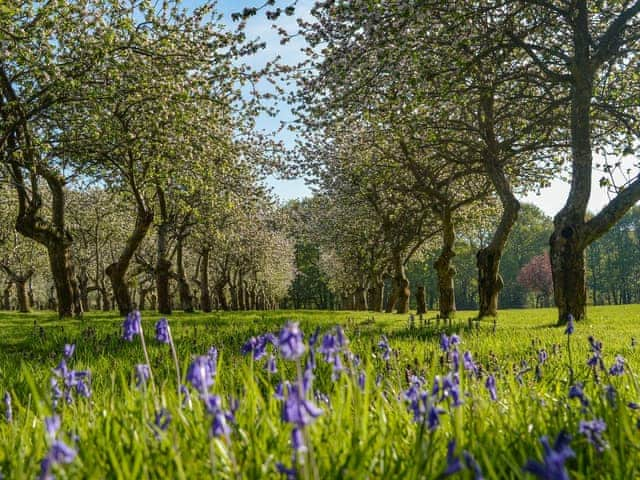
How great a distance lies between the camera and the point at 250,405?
2754 millimetres

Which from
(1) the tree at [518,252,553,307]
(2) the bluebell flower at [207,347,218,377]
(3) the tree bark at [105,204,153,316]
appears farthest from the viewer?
(1) the tree at [518,252,553,307]

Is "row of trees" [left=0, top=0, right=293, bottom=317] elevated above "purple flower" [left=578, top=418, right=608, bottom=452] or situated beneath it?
elevated above

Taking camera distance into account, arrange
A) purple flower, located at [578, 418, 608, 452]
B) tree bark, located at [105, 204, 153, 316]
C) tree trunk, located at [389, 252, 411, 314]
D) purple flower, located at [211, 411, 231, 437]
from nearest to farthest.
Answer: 1. purple flower, located at [211, 411, 231, 437]
2. purple flower, located at [578, 418, 608, 452]
3. tree bark, located at [105, 204, 153, 316]
4. tree trunk, located at [389, 252, 411, 314]

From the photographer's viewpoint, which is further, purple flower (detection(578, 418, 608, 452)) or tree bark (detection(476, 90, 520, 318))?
tree bark (detection(476, 90, 520, 318))

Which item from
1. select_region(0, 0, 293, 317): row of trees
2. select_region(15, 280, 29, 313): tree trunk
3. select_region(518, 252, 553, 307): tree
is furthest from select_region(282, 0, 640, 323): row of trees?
select_region(518, 252, 553, 307): tree

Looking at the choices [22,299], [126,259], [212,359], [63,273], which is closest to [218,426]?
[212,359]

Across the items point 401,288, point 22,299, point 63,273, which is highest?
point 63,273

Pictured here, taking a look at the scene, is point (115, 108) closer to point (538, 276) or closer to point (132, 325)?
point (132, 325)

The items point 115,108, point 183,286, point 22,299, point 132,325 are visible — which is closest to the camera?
point 132,325

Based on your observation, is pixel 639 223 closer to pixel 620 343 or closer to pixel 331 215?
pixel 331 215

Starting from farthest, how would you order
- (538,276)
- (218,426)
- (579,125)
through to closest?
(538,276)
(579,125)
(218,426)

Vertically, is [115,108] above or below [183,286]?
above

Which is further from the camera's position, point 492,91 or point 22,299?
point 22,299

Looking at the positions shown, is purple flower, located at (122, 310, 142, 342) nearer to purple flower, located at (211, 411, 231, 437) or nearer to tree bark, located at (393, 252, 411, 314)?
purple flower, located at (211, 411, 231, 437)
